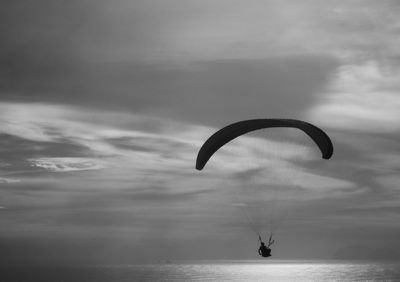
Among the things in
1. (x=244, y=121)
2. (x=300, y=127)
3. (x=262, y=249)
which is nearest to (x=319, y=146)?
(x=300, y=127)

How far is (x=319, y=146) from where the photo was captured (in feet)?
113

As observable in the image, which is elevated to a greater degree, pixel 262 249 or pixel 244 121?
pixel 244 121

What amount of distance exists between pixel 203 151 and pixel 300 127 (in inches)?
247

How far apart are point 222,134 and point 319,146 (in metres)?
5.99

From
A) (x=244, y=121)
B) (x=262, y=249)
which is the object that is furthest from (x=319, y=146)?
(x=262, y=249)

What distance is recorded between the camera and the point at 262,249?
112 feet

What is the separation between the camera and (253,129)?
34.9 meters

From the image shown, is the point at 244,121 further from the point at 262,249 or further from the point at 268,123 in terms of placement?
the point at 262,249

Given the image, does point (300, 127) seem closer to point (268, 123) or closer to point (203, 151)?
point (268, 123)

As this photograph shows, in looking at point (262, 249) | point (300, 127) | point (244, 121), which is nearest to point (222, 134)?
point (244, 121)

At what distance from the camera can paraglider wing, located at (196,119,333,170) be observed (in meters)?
33.4

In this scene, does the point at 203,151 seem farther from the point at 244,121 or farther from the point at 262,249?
the point at 262,249

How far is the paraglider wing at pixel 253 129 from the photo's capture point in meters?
33.4

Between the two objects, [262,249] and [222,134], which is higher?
[222,134]
